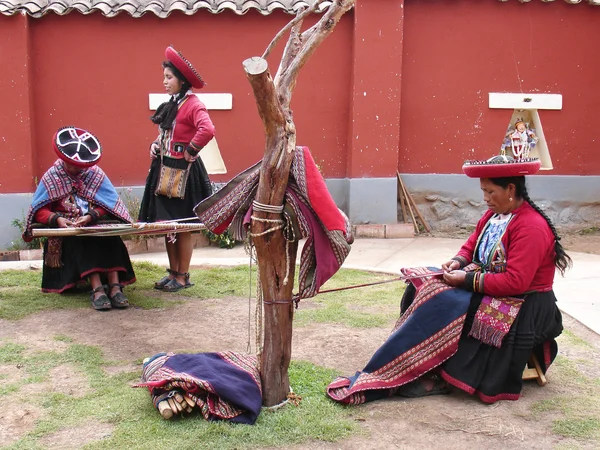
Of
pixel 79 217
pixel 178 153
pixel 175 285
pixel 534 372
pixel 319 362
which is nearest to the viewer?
pixel 534 372

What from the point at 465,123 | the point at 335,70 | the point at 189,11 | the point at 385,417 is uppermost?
the point at 189,11

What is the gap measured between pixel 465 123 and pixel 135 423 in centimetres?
690

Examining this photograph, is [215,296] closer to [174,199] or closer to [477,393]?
[174,199]

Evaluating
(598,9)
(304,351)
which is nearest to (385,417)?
(304,351)

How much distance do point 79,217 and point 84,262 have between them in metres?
0.41

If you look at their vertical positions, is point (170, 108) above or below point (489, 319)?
above

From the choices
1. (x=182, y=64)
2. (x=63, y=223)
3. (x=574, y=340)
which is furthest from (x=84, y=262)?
(x=574, y=340)

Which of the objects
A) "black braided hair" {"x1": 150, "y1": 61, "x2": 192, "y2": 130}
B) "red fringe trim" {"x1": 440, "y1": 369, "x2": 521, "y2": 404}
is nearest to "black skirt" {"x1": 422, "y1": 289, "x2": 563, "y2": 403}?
"red fringe trim" {"x1": 440, "y1": 369, "x2": 521, "y2": 404}

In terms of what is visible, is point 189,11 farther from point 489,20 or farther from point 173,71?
point 489,20

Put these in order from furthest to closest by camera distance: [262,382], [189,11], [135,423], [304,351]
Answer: [189,11]
[304,351]
[262,382]
[135,423]

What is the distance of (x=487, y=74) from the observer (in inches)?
346

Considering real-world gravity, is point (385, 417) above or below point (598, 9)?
below

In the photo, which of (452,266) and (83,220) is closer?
(452,266)

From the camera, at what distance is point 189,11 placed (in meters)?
8.27
